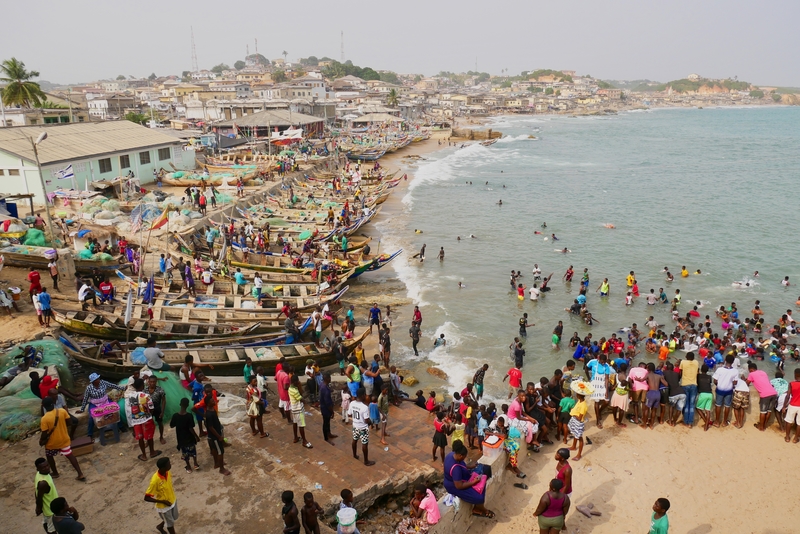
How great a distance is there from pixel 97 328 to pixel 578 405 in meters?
12.4

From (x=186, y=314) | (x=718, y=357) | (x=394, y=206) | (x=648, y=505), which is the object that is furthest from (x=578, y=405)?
(x=394, y=206)

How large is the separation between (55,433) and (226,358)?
18.1ft

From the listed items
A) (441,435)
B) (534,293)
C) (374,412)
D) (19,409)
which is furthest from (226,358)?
(534,293)

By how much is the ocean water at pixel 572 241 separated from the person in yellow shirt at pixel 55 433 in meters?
9.82

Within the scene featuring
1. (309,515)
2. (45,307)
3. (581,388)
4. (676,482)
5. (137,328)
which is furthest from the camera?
(137,328)

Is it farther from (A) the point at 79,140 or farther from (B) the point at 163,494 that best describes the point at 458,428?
(A) the point at 79,140

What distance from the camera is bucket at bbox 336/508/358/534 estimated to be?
21.7 ft

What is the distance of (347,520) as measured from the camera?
6.62m

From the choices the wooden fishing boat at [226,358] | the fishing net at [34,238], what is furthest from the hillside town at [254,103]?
the wooden fishing boat at [226,358]

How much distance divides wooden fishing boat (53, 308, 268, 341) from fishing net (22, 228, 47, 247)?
22.5 ft

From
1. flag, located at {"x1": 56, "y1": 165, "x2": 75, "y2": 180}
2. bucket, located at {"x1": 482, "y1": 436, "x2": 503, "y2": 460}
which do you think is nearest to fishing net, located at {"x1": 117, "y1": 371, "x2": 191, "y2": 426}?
bucket, located at {"x1": 482, "y1": 436, "x2": 503, "y2": 460}

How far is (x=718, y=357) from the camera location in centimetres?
1522

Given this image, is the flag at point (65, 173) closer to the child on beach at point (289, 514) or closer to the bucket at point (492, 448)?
the child on beach at point (289, 514)

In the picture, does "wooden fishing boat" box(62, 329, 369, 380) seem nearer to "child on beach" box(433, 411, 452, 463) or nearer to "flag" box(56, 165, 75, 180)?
"child on beach" box(433, 411, 452, 463)
